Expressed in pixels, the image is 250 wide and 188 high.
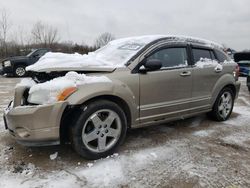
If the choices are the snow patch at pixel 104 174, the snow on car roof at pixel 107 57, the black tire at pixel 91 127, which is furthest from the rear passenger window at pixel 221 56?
the snow patch at pixel 104 174

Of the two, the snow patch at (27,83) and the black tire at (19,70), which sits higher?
the snow patch at (27,83)

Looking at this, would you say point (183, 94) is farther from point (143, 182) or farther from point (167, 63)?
point (143, 182)

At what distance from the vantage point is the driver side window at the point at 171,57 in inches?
157

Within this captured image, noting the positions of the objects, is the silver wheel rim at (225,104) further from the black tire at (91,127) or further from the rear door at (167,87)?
the black tire at (91,127)

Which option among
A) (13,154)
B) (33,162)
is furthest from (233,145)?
(13,154)

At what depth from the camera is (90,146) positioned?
129 inches

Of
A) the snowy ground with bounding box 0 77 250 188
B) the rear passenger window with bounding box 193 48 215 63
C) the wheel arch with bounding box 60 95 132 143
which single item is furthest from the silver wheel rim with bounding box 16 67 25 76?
the wheel arch with bounding box 60 95 132 143

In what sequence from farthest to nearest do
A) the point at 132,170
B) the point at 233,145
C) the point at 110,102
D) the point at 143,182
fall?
the point at 233,145 → the point at 110,102 → the point at 132,170 → the point at 143,182

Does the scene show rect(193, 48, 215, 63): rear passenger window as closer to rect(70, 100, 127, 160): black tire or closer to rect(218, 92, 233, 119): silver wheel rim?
rect(218, 92, 233, 119): silver wheel rim

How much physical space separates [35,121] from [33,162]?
0.64 meters

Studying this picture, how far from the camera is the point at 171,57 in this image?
13.6 feet

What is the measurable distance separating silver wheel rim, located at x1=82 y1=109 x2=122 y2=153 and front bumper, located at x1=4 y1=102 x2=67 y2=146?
36cm

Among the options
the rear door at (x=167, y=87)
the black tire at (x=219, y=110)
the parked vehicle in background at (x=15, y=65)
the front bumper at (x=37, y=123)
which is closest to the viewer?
the front bumper at (x=37, y=123)

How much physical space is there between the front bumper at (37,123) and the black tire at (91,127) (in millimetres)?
229
